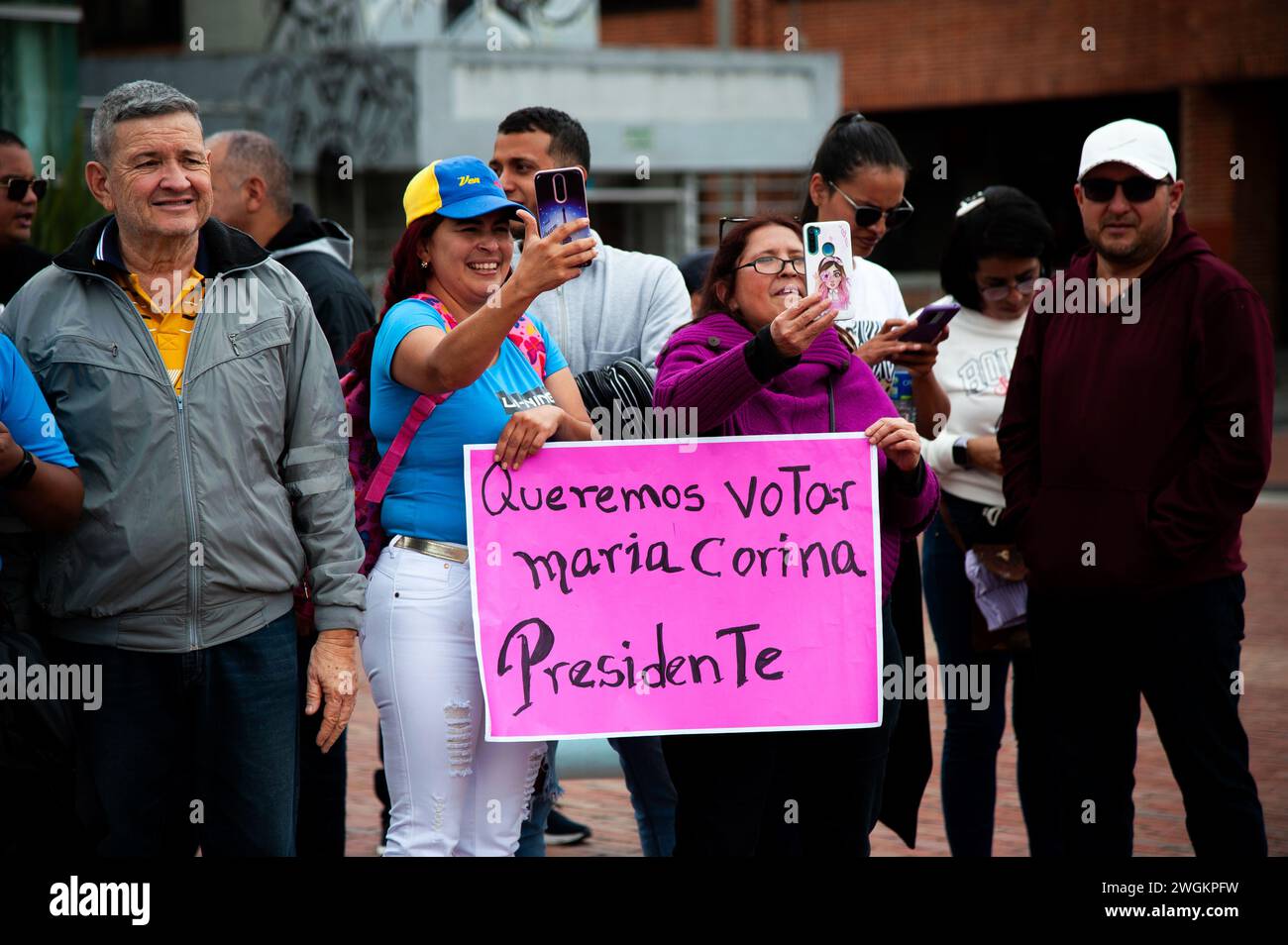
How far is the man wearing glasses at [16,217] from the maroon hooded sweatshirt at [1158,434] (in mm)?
3478

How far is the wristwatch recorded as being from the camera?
3377 millimetres

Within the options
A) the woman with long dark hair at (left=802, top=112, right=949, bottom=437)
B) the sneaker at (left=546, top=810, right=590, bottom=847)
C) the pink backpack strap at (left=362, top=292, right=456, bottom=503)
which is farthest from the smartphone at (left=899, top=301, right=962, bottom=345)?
the sneaker at (left=546, top=810, right=590, bottom=847)

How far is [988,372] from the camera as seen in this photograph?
5.35m

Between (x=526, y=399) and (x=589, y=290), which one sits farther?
(x=589, y=290)

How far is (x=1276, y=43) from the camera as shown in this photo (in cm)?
2341

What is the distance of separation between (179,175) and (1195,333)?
8.42ft

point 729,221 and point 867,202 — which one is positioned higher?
→ point 867,202

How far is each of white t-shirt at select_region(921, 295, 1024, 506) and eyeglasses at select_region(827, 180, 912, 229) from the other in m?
0.64

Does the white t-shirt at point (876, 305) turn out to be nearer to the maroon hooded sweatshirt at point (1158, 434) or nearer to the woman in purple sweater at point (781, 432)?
the maroon hooded sweatshirt at point (1158, 434)

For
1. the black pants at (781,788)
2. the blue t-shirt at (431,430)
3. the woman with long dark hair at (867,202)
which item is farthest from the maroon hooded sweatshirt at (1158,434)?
the blue t-shirt at (431,430)

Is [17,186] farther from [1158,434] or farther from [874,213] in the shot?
[1158,434]

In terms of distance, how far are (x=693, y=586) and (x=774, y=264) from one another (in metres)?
0.81

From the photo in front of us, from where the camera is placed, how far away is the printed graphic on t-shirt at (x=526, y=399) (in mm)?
3902

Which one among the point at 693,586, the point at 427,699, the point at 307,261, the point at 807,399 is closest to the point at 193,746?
the point at 427,699
